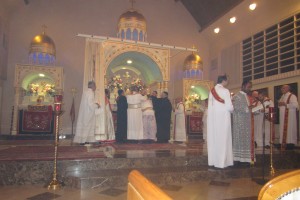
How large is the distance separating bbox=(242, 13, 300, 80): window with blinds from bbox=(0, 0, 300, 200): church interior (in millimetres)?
41

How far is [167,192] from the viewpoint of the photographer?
11.5 ft

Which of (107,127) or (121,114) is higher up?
(121,114)

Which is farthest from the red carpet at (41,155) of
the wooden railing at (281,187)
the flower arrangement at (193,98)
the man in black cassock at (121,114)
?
the flower arrangement at (193,98)

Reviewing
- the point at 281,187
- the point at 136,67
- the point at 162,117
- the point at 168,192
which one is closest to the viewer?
the point at 281,187

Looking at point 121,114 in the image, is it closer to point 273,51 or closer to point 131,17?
point 131,17

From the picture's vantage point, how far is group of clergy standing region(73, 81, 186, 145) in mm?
6332

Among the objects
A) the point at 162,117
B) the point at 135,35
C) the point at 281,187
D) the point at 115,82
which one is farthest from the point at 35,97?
the point at 281,187

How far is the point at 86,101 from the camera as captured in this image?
247 inches

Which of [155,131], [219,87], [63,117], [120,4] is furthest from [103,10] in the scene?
[219,87]

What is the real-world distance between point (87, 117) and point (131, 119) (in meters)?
1.55

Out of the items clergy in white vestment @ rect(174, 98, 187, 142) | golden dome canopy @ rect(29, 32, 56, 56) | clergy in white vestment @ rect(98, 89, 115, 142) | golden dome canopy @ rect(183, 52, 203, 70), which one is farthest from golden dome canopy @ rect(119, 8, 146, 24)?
clergy in white vestment @ rect(98, 89, 115, 142)

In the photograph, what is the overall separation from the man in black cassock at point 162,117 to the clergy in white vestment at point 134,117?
666 mm

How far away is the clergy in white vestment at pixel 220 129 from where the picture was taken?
454 cm

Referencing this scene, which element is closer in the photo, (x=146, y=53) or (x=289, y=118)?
(x=289, y=118)
